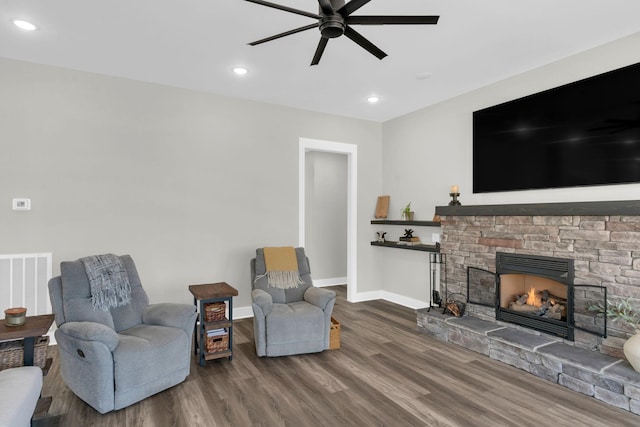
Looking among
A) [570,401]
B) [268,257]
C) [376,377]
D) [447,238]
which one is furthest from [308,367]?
[447,238]

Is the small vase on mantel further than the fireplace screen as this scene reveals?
No

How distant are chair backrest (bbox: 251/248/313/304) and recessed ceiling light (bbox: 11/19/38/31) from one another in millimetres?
2778

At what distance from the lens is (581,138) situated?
3.25 metres

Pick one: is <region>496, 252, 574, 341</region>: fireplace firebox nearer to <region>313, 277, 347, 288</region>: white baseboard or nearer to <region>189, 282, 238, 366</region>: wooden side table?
<region>189, 282, 238, 366</region>: wooden side table

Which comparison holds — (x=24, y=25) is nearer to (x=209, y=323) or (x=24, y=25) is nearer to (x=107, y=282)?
(x=107, y=282)

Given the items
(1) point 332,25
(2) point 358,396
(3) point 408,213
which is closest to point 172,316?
(2) point 358,396

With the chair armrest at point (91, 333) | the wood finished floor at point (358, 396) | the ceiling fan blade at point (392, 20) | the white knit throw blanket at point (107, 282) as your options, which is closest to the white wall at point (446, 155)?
the wood finished floor at point (358, 396)

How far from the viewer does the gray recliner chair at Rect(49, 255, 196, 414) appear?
93.7 inches

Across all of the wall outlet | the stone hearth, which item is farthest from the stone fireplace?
the wall outlet

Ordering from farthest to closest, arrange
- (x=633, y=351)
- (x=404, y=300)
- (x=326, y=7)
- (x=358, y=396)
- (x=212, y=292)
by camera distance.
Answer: (x=404, y=300) → (x=212, y=292) → (x=358, y=396) → (x=633, y=351) → (x=326, y=7)

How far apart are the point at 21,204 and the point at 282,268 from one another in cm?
265

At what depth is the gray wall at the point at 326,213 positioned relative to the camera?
6402 mm

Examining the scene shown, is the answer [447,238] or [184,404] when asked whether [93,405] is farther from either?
[447,238]

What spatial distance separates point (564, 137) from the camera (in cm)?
338
